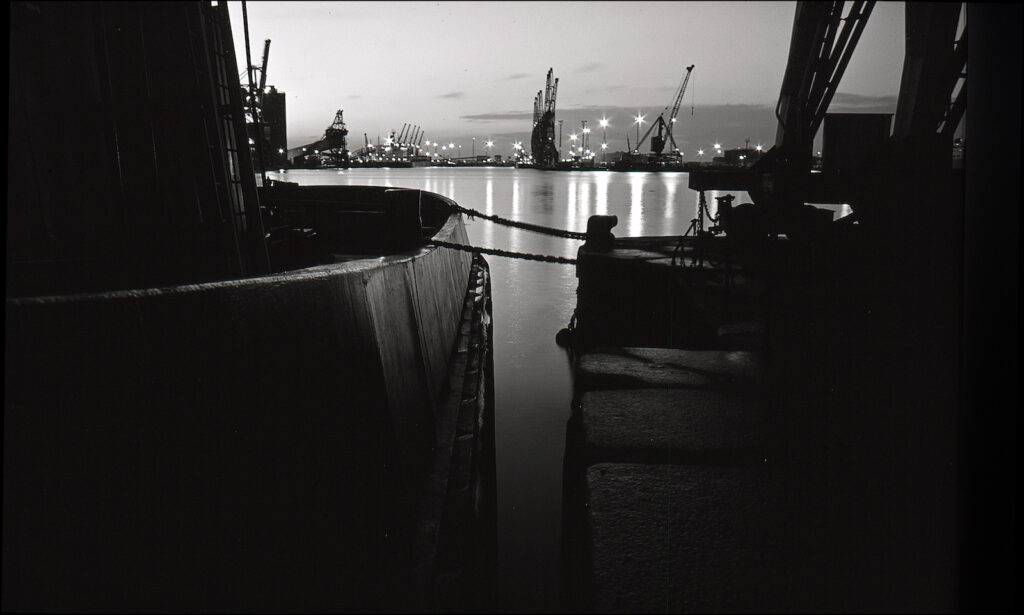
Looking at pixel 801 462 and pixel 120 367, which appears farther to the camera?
pixel 801 462

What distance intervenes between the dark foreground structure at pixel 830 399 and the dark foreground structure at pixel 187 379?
3.72 ft

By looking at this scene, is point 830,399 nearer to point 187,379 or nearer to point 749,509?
point 749,509

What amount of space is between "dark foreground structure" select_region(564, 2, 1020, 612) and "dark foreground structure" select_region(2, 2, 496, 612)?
113 cm

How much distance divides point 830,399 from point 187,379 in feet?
15.3

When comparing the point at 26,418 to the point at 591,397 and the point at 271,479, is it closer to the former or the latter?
the point at 271,479

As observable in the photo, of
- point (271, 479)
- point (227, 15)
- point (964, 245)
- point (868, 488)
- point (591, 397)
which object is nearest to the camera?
point (964, 245)

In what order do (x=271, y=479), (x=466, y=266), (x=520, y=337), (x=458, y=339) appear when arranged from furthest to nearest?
(x=520, y=337), (x=466, y=266), (x=458, y=339), (x=271, y=479)

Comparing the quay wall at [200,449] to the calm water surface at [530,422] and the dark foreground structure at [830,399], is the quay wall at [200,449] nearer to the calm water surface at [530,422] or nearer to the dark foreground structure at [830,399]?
the dark foreground structure at [830,399]

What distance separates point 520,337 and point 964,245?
16501 millimetres

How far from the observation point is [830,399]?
4.98 meters

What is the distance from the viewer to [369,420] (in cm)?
325

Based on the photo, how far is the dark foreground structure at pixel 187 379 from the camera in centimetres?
215

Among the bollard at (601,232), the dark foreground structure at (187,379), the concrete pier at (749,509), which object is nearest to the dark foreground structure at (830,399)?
the concrete pier at (749,509)

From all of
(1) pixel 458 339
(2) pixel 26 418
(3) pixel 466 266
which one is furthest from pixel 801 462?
(3) pixel 466 266
